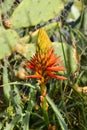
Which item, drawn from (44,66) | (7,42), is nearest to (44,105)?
(44,66)

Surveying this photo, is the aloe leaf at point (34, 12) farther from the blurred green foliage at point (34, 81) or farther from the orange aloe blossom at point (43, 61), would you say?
the orange aloe blossom at point (43, 61)

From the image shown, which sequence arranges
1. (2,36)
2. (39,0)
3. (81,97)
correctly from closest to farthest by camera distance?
(81,97) → (2,36) → (39,0)

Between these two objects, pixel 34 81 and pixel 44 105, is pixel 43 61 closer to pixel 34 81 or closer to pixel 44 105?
pixel 44 105

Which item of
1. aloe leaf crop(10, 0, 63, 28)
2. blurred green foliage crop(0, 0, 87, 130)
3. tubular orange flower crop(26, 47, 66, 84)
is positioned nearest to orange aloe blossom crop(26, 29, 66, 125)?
tubular orange flower crop(26, 47, 66, 84)

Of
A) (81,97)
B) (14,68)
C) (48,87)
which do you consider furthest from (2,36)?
(81,97)

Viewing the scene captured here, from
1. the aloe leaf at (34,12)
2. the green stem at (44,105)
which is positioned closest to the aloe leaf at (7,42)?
the aloe leaf at (34,12)

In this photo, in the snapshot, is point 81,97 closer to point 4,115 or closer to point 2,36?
point 4,115
